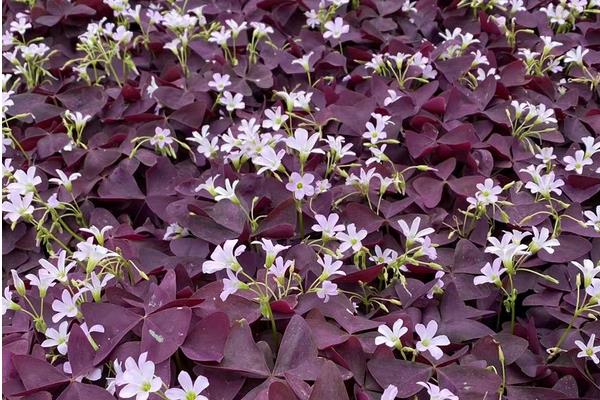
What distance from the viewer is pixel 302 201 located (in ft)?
4.26

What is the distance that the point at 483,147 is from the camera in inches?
56.9

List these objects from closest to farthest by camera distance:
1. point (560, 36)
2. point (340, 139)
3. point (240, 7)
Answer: point (340, 139), point (560, 36), point (240, 7)

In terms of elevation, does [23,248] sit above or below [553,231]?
below

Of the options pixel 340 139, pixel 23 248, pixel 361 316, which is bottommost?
pixel 23 248

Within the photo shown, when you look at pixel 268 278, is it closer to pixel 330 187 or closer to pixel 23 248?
pixel 330 187

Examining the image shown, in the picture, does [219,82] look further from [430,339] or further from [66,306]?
[430,339]

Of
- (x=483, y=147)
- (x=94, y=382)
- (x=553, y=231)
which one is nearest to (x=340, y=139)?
(x=483, y=147)

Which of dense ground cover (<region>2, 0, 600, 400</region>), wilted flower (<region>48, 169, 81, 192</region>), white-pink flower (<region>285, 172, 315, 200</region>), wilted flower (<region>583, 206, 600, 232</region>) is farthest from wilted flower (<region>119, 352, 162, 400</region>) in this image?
wilted flower (<region>583, 206, 600, 232</region>)

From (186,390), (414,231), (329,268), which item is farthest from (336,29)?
(186,390)

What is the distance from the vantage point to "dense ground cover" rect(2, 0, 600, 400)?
1.04 metres

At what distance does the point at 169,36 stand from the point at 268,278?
3.27 feet

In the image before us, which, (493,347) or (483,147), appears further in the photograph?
(483,147)

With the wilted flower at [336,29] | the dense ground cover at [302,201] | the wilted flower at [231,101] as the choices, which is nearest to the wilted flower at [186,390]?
the dense ground cover at [302,201]

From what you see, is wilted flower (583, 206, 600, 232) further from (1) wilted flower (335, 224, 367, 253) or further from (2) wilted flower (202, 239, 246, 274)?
(2) wilted flower (202, 239, 246, 274)
